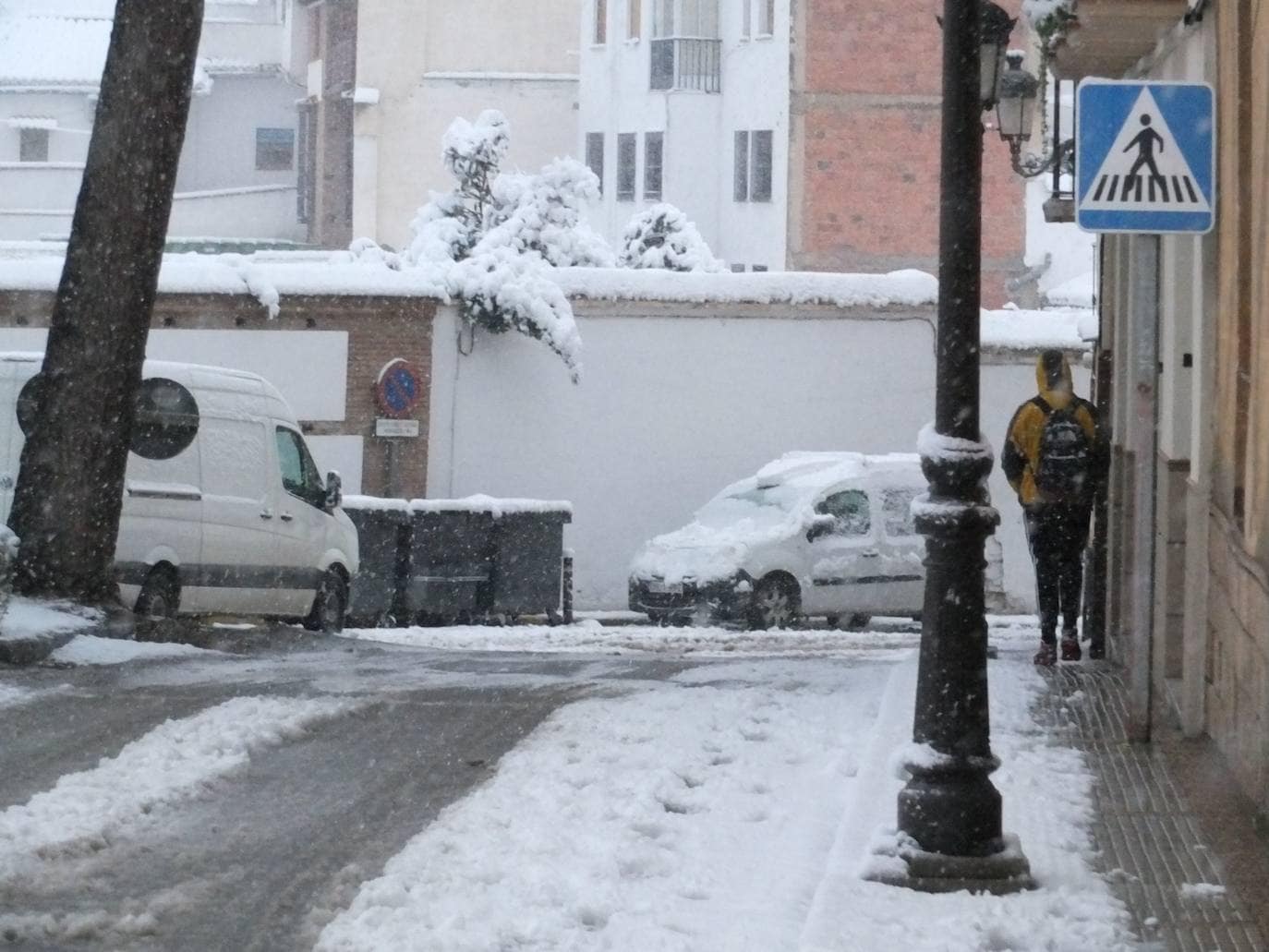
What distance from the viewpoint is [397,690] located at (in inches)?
441

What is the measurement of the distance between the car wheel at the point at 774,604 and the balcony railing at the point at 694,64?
2583cm

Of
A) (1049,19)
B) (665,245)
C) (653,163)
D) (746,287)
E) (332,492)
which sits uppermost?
(653,163)

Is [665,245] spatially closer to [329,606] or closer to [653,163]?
[653,163]

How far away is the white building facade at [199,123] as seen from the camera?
198ft

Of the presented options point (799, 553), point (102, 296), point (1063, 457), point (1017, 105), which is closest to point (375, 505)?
point (799, 553)

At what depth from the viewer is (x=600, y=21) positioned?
49125mm

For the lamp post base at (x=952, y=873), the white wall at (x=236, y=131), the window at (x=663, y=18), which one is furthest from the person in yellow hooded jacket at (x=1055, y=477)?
the white wall at (x=236, y=131)

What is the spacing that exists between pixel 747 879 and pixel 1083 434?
6539 mm

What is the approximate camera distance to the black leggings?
12.5m

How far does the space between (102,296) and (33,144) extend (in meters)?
50.5

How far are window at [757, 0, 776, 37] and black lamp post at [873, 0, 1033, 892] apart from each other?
38354mm

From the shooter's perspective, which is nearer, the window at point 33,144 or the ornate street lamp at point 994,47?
the ornate street lamp at point 994,47

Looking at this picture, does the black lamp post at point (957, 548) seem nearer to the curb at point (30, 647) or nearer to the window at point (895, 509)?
the curb at point (30, 647)

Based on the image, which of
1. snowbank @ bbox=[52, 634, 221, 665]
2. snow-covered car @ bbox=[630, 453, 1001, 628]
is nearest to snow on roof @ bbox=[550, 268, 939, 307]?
snow-covered car @ bbox=[630, 453, 1001, 628]
